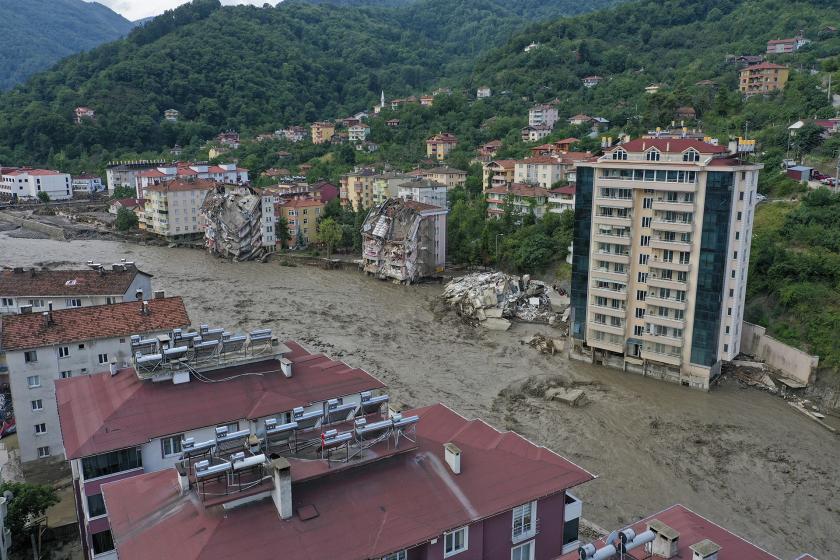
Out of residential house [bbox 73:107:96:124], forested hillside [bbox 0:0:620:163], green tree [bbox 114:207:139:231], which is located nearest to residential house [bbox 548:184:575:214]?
green tree [bbox 114:207:139:231]

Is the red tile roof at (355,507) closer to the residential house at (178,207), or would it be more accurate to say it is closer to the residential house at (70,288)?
the residential house at (70,288)

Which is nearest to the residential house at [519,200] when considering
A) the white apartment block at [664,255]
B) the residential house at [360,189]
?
the residential house at [360,189]

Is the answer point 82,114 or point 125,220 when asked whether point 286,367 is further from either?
point 82,114

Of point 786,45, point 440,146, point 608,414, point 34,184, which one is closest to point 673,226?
point 608,414

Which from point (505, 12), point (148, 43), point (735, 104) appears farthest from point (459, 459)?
point (505, 12)

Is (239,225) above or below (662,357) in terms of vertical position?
above

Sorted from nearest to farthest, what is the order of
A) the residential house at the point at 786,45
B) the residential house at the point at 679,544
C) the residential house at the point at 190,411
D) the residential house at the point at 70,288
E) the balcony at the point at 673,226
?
the residential house at the point at 679,544 < the residential house at the point at 190,411 < the residential house at the point at 70,288 < the balcony at the point at 673,226 < the residential house at the point at 786,45

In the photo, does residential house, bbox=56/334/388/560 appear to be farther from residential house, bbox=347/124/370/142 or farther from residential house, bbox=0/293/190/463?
residential house, bbox=347/124/370/142

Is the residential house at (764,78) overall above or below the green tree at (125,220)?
above
